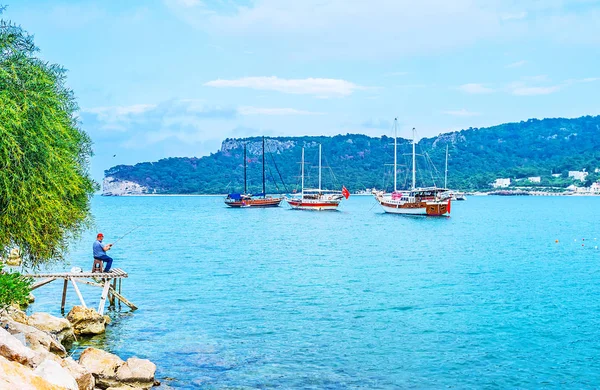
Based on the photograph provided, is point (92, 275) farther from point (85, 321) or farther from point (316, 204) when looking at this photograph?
point (316, 204)

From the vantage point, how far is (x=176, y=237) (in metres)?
71.0

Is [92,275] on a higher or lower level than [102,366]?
higher

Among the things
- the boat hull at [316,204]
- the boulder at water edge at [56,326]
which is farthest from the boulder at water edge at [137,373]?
the boat hull at [316,204]

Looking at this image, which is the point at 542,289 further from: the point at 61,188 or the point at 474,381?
the point at 61,188

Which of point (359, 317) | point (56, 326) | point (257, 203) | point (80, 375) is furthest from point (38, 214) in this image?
point (257, 203)

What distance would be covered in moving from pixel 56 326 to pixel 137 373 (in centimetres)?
559

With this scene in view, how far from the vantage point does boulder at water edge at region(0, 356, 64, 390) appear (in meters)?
9.66

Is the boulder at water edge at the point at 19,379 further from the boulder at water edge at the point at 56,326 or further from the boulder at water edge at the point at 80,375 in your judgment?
the boulder at water edge at the point at 56,326

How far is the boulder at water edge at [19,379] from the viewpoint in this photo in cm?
966

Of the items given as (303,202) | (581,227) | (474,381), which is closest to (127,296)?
(474,381)

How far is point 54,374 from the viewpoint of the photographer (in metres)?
11.4

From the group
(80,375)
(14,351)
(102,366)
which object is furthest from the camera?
(102,366)

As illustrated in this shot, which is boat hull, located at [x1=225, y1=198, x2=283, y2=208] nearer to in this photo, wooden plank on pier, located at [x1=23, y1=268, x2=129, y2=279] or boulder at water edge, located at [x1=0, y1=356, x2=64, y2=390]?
wooden plank on pier, located at [x1=23, y1=268, x2=129, y2=279]

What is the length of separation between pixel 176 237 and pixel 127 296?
40.4m
